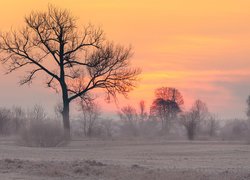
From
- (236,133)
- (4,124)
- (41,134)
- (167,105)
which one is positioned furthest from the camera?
(167,105)

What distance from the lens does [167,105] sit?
9675 centimetres

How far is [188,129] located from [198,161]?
2720 cm

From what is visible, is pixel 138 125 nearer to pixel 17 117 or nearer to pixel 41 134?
pixel 17 117

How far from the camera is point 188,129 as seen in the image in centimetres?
5638

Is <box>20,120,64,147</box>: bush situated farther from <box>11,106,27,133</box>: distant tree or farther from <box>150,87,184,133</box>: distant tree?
<box>150,87,184,133</box>: distant tree

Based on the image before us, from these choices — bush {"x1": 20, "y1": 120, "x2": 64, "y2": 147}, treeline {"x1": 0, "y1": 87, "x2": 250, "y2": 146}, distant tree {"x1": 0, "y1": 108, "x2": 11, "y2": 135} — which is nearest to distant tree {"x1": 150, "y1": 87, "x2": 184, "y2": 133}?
treeline {"x1": 0, "y1": 87, "x2": 250, "y2": 146}

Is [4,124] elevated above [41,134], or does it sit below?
above

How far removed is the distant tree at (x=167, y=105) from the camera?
95.8 meters

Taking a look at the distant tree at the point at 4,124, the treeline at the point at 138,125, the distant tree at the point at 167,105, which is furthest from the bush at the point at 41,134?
the distant tree at the point at 167,105

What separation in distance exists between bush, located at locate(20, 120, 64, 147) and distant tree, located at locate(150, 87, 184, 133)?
51.4 meters

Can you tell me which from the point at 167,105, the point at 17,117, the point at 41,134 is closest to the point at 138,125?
the point at 167,105

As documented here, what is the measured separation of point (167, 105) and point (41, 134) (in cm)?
5506

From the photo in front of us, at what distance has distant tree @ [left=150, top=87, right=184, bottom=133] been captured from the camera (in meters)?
95.8

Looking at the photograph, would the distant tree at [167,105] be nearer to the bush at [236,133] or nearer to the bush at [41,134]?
the bush at [236,133]
